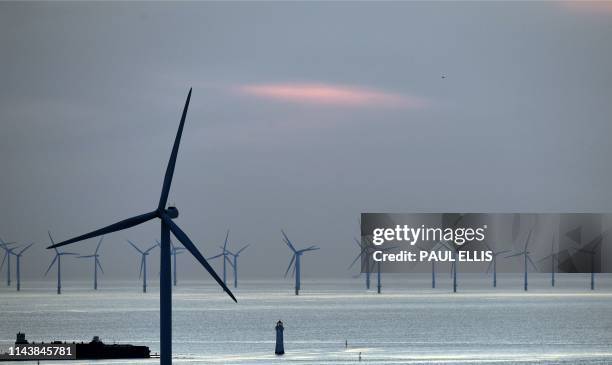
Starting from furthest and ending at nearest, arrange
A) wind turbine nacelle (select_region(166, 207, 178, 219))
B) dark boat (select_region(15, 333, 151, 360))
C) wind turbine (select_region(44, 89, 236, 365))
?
dark boat (select_region(15, 333, 151, 360)), wind turbine nacelle (select_region(166, 207, 178, 219)), wind turbine (select_region(44, 89, 236, 365))

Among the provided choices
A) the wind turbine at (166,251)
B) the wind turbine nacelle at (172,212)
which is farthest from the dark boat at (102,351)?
the wind turbine nacelle at (172,212)

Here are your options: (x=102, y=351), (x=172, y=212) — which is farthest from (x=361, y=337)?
(x=172, y=212)

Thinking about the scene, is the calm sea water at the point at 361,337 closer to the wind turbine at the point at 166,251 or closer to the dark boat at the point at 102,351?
the dark boat at the point at 102,351

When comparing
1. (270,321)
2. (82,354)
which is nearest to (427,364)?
(82,354)

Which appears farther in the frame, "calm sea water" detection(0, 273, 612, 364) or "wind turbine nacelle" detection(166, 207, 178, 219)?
"calm sea water" detection(0, 273, 612, 364)

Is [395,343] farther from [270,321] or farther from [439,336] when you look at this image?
[270,321]

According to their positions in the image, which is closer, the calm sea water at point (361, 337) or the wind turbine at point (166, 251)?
the wind turbine at point (166, 251)

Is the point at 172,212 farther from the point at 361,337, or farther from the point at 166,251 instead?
the point at 361,337

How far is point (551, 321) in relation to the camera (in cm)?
18350

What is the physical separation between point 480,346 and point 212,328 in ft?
160

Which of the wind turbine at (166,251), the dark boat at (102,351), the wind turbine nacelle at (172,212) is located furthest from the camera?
the dark boat at (102,351)

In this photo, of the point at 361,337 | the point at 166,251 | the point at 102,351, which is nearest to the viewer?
the point at 166,251

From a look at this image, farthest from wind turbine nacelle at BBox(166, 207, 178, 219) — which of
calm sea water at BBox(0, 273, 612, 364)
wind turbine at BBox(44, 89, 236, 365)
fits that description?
calm sea water at BBox(0, 273, 612, 364)

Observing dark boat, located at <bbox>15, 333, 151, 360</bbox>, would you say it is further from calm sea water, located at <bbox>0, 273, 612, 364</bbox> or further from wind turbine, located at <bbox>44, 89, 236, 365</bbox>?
wind turbine, located at <bbox>44, 89, 236, 365</bbox>
